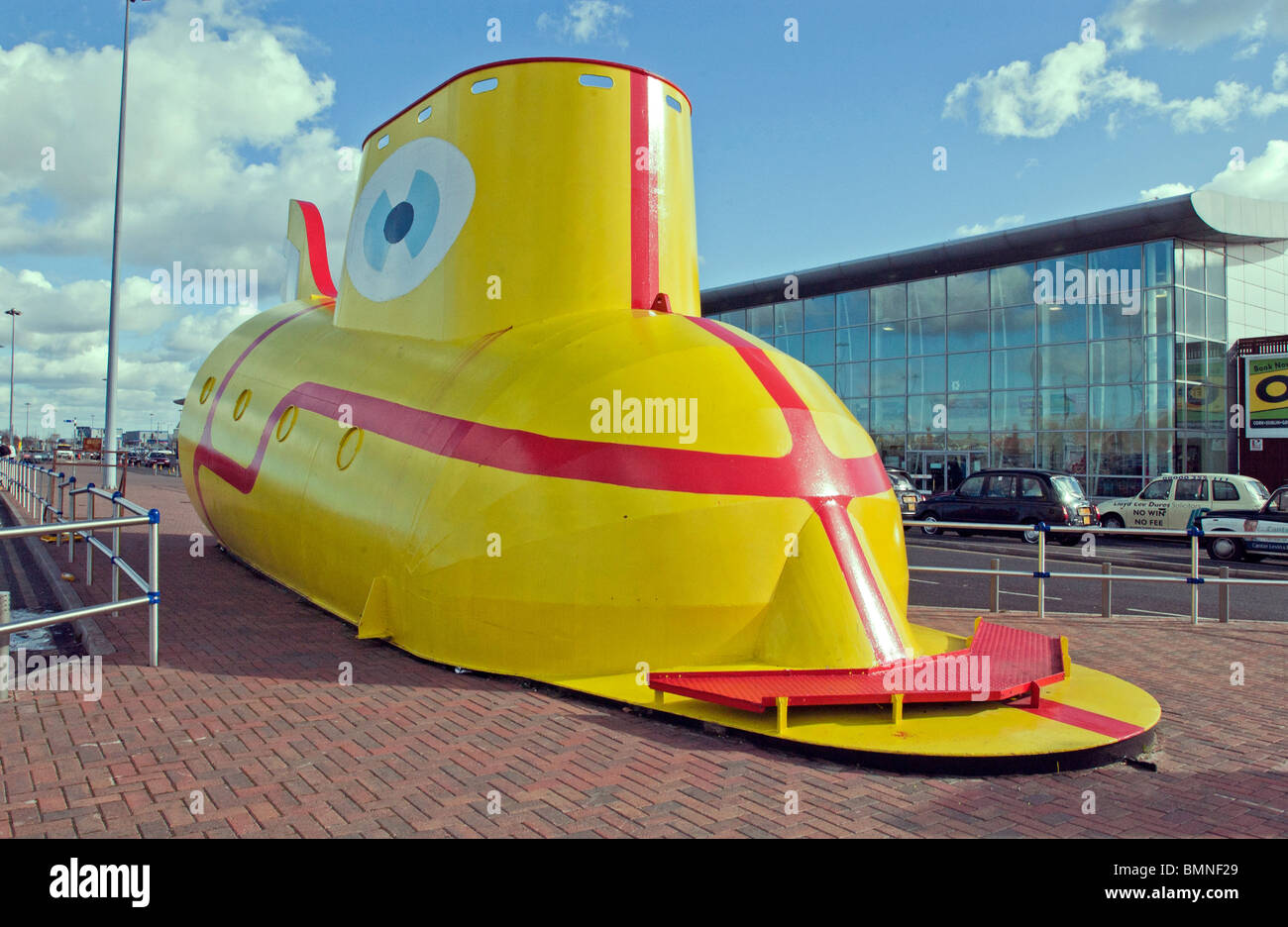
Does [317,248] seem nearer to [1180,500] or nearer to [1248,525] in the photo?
[1248,525]

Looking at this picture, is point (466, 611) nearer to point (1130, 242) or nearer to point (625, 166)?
point (625, 166)

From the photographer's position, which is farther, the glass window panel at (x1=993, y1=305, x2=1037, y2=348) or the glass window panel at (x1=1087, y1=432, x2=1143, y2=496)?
the glass window panel at (x1=993, y1=305, x2=1037, y2=348)

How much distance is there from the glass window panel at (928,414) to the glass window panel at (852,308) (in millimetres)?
3998

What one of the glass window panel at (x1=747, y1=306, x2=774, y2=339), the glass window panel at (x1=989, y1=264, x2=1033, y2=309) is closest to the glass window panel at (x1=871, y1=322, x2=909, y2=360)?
the glass window panel at (x1=989, y1=264, x2=1033, y2=309)

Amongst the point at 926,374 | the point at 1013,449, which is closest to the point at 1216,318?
the point at 1013,449

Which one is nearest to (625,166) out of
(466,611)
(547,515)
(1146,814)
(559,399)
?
(559,399)

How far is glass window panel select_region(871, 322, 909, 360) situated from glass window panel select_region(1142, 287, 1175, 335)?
854 cm

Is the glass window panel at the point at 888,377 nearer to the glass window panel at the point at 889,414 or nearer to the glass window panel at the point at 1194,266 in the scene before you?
the glass window panel at the point at 889,414

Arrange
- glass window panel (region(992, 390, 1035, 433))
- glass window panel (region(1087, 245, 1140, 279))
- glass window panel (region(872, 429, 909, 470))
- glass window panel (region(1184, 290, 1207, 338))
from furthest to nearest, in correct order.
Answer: glass window panel (region(872, 429, 909, 470)) < glass window panel (region(992, 390, 1035, 433)) < glass window panel (region(1087, 245, 1140, 279)) < glass window panel (region(1184, 290, 1207, 338))

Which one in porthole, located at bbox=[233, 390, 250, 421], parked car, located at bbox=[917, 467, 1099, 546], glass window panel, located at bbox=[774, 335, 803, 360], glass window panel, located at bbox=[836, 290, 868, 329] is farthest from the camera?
glass window panel, located at bbox=[774, 335, 803, 360]

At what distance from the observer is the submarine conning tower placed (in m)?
7.89

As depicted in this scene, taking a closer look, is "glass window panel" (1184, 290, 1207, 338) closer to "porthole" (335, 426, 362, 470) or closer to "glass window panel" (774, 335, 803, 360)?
"glass window panel" (774, 335, 803, 360)

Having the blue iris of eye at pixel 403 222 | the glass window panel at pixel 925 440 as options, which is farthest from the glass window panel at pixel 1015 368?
the blue iris of eye at pixel 403 222

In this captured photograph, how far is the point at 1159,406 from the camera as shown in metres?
27.8
